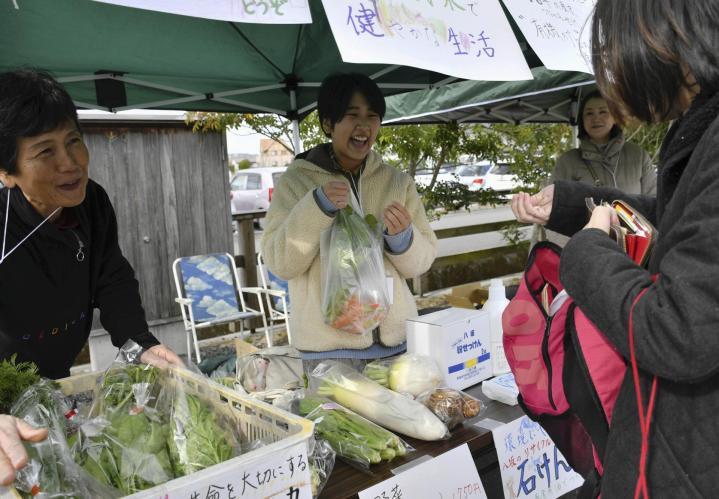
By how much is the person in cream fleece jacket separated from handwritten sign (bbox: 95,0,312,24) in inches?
28.5

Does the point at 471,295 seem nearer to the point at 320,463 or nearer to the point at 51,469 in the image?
the point at 320,463

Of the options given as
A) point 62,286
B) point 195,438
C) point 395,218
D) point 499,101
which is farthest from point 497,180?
point 195,438

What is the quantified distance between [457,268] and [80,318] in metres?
6.26

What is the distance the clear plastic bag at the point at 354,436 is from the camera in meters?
1.39

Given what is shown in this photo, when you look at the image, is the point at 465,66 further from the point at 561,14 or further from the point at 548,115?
the point at 548,115

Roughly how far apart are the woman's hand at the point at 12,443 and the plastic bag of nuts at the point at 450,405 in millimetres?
970

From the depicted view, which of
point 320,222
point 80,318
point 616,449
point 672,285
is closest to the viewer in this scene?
point 672,285

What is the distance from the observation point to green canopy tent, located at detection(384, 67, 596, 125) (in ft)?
13.1

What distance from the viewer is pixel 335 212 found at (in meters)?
2.03

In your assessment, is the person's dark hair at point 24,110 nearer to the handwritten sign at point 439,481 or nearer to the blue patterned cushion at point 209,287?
the handwritten sign at point 439,481

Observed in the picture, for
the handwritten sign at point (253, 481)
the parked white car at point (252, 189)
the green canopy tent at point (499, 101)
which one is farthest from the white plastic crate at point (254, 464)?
the parked white car at point (252, 189)

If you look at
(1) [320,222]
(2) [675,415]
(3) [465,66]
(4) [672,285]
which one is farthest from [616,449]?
(1) [320,222]

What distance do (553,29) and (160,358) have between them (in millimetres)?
1723

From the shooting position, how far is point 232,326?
6.15m
